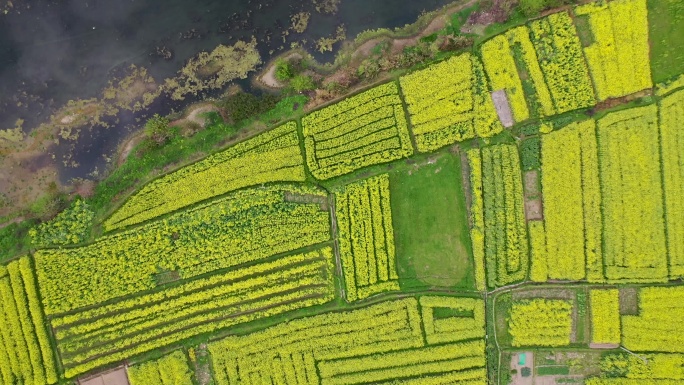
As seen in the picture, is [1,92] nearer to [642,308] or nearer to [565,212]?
[565,212]

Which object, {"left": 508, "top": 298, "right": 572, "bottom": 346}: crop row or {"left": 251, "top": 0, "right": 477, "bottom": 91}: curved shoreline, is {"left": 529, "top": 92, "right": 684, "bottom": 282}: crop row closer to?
{"left": 508, "top": 298, "right": 572, "bottom": 346}: crop row

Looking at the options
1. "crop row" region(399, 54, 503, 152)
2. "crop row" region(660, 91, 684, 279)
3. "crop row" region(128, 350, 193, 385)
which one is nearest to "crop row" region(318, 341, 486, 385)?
"crop row" region(128, 350, 193, 385)

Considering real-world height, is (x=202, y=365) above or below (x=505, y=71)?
below

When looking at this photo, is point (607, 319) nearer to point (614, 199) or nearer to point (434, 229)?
point (614, 199)

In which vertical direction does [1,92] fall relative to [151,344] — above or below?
above

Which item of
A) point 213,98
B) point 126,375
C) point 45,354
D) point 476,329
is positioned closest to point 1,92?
point 213,98

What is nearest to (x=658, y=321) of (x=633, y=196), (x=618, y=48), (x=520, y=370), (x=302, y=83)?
(x=633, y=196)
